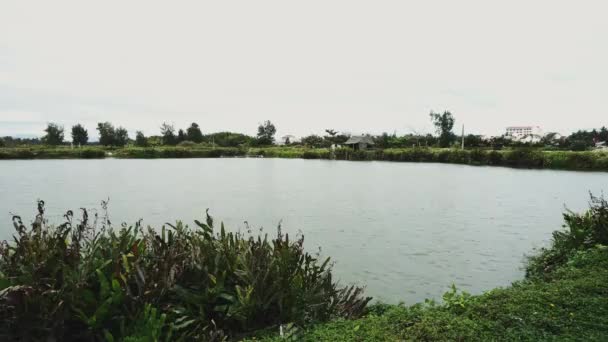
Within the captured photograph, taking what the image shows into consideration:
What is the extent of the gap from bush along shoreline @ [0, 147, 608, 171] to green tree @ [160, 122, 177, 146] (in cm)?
1277

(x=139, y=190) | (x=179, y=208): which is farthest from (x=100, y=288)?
(x=139, y=190)

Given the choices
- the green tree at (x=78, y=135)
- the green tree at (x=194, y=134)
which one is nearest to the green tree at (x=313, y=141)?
the green tree at (x=194, y=134)

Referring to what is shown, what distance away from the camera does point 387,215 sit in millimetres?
14648

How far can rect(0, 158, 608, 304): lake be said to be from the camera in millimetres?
7984

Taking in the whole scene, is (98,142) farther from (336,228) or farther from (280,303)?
(280,303)

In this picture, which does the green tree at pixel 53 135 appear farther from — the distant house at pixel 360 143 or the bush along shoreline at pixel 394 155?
the distant house at pixel 360 143

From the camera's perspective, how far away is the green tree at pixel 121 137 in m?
76.4

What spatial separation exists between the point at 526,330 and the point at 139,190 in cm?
2101

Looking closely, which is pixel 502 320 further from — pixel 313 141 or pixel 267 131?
pixel 267 131

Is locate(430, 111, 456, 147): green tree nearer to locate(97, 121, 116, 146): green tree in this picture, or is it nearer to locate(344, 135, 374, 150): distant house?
Answer: locate(344, 135, 374, 150): distant house

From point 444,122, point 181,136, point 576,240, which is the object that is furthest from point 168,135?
point 576,240

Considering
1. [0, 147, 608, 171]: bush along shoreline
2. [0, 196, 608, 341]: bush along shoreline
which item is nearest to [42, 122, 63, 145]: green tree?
[0, 147, 608, 171]: bush along shoreline

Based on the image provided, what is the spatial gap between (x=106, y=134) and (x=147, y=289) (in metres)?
80.4

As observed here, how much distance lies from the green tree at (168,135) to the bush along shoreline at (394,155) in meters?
12.8
